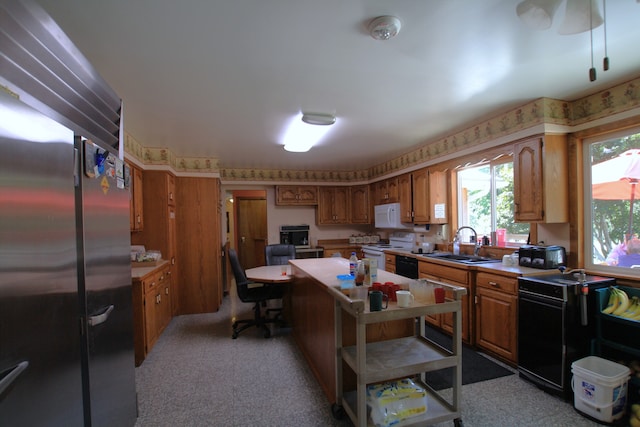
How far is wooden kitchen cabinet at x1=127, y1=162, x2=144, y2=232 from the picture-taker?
3475mm

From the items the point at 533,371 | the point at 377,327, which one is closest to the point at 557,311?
the point at 533,371

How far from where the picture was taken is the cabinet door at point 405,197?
184 inches

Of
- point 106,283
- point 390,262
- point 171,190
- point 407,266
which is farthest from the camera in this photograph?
point 390,262

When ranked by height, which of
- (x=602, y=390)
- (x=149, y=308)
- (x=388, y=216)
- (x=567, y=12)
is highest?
(x=567, y=12)

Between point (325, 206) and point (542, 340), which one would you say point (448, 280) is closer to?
point (542, 340)

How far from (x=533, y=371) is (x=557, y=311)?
556 millimetres

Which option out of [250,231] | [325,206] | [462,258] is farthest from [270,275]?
[250,231]

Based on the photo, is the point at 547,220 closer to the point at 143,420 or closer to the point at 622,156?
the point at 622,156

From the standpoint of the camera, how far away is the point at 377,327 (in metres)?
2.14

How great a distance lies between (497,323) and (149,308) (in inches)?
137

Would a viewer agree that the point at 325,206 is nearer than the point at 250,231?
Yes

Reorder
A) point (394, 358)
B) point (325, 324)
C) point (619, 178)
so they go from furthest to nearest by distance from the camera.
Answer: point (619, 178) → point (325, 324) → point (394, 358)

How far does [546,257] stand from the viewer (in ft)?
8.57

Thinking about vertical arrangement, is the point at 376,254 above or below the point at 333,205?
below
